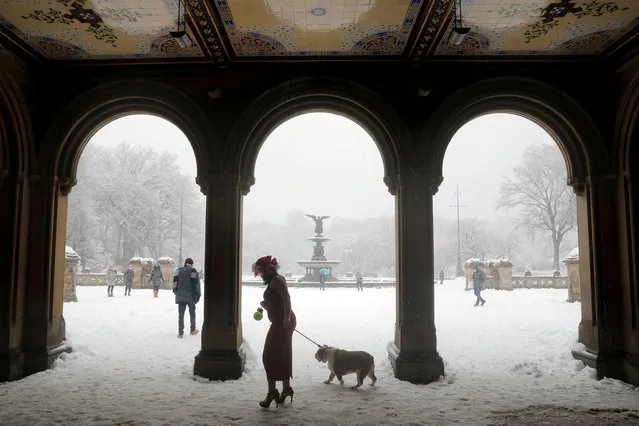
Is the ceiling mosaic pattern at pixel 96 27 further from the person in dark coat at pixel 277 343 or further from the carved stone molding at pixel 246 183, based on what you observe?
the person in dark coat at pixel 277 343

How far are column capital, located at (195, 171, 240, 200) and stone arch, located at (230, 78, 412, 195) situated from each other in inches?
6.9

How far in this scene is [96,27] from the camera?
620 cm

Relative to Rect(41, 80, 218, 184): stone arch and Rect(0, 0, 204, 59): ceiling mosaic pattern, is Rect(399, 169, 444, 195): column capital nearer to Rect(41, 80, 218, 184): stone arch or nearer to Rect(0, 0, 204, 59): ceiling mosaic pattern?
Rect(41, 80, 218, 184): stone arch

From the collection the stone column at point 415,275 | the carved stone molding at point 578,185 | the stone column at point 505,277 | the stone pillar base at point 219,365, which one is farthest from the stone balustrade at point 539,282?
the stone pillar base at point 219,365

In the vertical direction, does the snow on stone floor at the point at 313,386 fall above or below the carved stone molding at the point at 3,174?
below

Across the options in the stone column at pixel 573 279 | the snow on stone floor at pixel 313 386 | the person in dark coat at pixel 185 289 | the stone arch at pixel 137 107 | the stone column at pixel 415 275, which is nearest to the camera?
the snow on stone floor at pixel 313 386

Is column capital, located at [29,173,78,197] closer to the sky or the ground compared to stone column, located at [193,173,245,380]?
closer to the sky

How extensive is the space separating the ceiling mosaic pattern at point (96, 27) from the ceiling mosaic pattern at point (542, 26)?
372 centimetres

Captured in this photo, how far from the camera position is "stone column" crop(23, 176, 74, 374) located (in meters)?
7.10

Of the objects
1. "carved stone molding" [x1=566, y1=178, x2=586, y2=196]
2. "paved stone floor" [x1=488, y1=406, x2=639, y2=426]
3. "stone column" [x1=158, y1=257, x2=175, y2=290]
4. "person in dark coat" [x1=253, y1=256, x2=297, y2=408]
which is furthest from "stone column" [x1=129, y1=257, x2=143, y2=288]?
"paved stone floor" [x1=488, y1=406, x2=639, y2=426]

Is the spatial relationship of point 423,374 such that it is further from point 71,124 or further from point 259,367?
point 71,124

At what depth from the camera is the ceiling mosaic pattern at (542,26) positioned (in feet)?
18.6

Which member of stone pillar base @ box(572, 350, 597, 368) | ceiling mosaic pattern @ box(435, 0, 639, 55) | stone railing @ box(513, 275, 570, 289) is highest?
ceiling mosaic pattern @ box(435, 0, 639, 55)

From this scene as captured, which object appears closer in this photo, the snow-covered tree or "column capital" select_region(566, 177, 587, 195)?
"column capital" select_region(566, 177, 587, 195)
